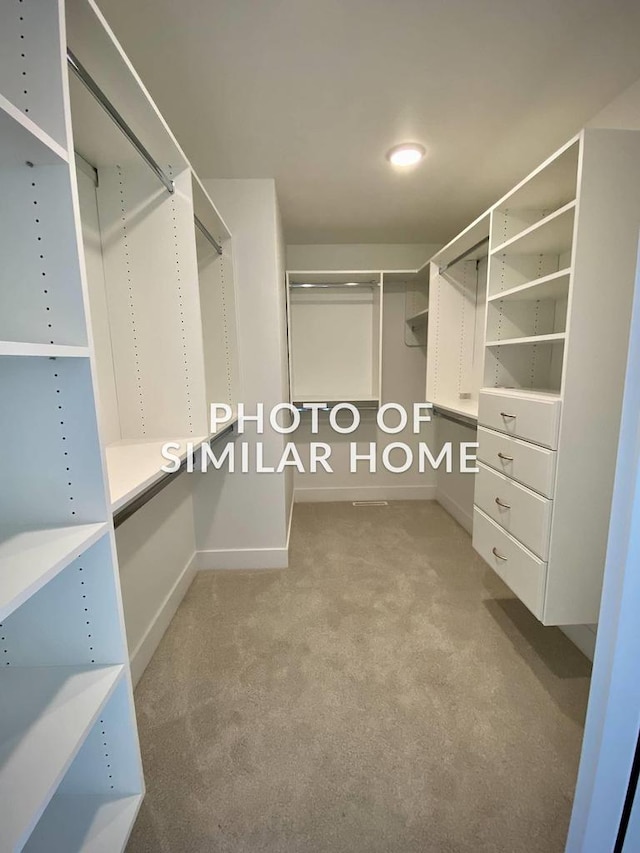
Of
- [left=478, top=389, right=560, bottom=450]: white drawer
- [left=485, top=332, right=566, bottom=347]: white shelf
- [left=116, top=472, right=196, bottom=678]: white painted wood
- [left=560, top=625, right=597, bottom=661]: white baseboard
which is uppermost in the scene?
[left=485, top=332, right=566, bottom=347]: white shelf

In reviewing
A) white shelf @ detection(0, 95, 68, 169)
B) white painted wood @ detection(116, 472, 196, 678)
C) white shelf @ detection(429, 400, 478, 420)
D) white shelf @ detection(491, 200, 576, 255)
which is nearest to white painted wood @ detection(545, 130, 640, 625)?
white shelf @ detection(491, 200, 576, 255)

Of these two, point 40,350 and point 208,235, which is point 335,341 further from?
point 40,350

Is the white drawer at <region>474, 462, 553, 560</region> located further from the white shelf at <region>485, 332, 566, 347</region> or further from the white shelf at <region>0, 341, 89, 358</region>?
the white shelf at <region>0, 341, 89, 358</region>

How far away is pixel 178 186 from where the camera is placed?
129 cm

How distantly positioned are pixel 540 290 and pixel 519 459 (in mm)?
781

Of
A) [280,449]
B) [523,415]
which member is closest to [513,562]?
[523,415]

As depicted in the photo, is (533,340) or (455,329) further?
(455,329)

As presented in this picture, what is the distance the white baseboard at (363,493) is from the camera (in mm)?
3508

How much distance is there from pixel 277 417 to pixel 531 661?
181cm

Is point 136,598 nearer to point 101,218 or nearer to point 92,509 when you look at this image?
point 92,509

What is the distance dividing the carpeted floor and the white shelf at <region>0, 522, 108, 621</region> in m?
1.04

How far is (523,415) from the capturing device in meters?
1.45

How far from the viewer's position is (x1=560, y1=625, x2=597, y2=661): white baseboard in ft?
5.22

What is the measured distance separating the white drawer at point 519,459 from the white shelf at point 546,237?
0.87 metres
